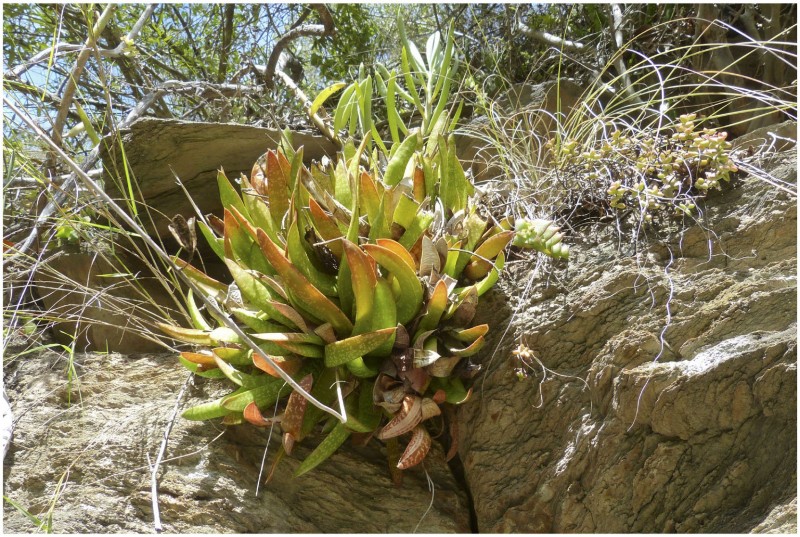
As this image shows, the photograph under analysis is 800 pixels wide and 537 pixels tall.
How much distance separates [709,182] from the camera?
6.27 ft

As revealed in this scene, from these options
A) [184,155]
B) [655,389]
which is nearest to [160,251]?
[655,389]

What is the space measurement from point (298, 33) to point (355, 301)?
7.06 feet

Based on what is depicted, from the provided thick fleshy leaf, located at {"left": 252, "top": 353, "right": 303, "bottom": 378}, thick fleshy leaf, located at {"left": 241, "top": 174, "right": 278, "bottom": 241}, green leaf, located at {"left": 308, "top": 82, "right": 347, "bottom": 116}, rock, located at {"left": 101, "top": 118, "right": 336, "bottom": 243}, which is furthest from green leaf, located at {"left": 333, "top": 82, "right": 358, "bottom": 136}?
thick fleshy leaf, located at {"left": 252, "top": 353, "right": 303, "bottom": 378}

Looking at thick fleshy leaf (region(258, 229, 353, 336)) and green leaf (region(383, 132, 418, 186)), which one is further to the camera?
green leaf (region(383, 132, 418, 186))

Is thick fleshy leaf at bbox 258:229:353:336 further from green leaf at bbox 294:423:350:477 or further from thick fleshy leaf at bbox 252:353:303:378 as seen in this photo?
green leaf at bbox 294:423:350:477

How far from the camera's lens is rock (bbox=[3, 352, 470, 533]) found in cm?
186

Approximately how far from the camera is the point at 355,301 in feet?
5.95

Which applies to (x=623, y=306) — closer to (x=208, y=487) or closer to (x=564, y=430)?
(x=564, y=430)

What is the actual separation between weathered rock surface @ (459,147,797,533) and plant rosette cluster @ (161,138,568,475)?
0.52ft

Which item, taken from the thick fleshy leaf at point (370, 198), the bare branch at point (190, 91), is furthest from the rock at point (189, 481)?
the bare branch at point (190, 91)

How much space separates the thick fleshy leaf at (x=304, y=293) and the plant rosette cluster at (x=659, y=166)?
83cm

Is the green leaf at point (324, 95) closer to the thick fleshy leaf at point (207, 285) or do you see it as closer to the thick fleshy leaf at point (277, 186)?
the thick fleshy leaf at point (277, 186)

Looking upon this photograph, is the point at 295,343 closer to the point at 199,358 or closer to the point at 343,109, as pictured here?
the point at 199,358

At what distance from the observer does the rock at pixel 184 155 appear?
2594 mm
